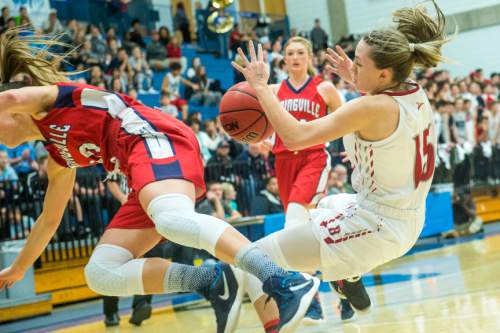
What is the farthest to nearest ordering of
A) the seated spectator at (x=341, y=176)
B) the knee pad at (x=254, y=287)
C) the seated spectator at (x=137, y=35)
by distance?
1. the seated spectator at (x=137, y=35)
2. the seated spectator at (x=341, y=176)
3. the knee pad at (x=254, y=287)

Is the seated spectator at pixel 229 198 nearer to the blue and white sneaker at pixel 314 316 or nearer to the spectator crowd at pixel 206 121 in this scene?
the spectator crowd at pixel 206 121

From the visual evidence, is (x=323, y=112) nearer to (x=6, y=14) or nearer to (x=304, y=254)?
(x=304, y=254)

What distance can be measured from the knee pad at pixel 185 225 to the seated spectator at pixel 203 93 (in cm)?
1166

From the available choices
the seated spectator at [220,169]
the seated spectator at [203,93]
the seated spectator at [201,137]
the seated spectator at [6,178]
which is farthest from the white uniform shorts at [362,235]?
the seated spectator at [203,93]

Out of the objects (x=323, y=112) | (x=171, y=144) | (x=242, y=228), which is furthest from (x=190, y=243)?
(x=242, y=228)

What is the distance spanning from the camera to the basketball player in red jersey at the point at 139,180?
311 centimetres

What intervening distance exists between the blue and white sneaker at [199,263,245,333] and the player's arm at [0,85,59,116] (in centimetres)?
118

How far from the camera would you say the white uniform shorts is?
10.9 ft

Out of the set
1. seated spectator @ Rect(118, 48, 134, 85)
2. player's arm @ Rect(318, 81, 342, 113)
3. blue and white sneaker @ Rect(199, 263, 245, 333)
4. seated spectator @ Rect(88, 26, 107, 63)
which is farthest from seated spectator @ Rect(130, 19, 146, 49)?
blue and white sneaker @ Rect(199, 263, 245, 333)

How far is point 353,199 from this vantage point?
3762 millimetres

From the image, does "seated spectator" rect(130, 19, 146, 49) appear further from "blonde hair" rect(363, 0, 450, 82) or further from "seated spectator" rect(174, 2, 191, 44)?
"blonde hair" rect(363, 0, 450, 82)

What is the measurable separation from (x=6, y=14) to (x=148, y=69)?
9.51 ft

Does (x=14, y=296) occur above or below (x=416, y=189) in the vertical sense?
below

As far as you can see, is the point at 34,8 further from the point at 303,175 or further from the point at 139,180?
the point at 139,180
